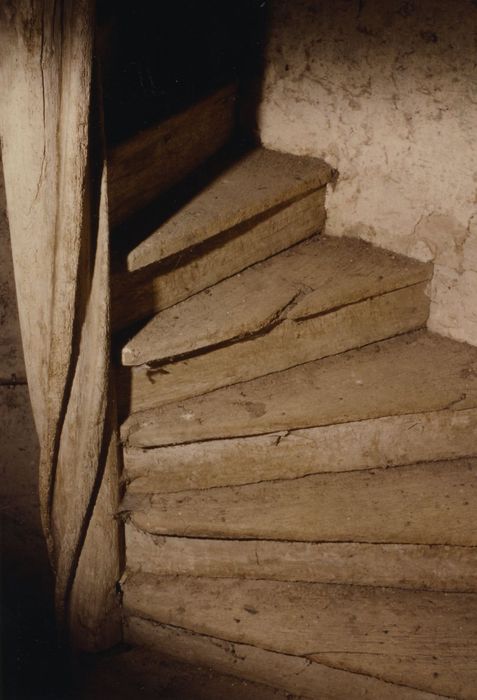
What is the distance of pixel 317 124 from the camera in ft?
7.43


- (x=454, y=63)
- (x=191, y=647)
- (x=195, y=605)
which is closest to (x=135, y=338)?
(x=195, y=605)

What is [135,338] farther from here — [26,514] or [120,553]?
[26,514]

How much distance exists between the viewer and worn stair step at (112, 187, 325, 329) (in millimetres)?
1898

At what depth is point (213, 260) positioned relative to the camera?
204cm

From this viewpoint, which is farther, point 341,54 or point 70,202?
point 341,54

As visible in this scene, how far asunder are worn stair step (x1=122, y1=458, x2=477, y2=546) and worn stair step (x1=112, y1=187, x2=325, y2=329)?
1.64 ft

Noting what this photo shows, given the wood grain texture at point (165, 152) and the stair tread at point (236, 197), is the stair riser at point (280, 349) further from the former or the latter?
the wood grain texture at point (165, 152)

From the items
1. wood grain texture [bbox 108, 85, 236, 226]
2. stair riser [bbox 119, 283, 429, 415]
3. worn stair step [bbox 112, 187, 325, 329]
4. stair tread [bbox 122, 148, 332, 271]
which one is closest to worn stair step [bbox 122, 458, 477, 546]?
stair riser [bbox 119, 283, 429, 415]

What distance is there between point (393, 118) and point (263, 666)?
4.73 feet

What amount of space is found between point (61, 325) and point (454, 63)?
3.67 feet

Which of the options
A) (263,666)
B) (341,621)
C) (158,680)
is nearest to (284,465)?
(341,621)

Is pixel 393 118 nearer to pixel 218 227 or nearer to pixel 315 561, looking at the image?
pixel 218 227

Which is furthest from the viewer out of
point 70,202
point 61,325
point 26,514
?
point 26,514

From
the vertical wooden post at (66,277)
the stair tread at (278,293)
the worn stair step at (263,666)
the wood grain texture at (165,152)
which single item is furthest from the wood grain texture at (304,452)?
the wood grain texture at (165,152)
